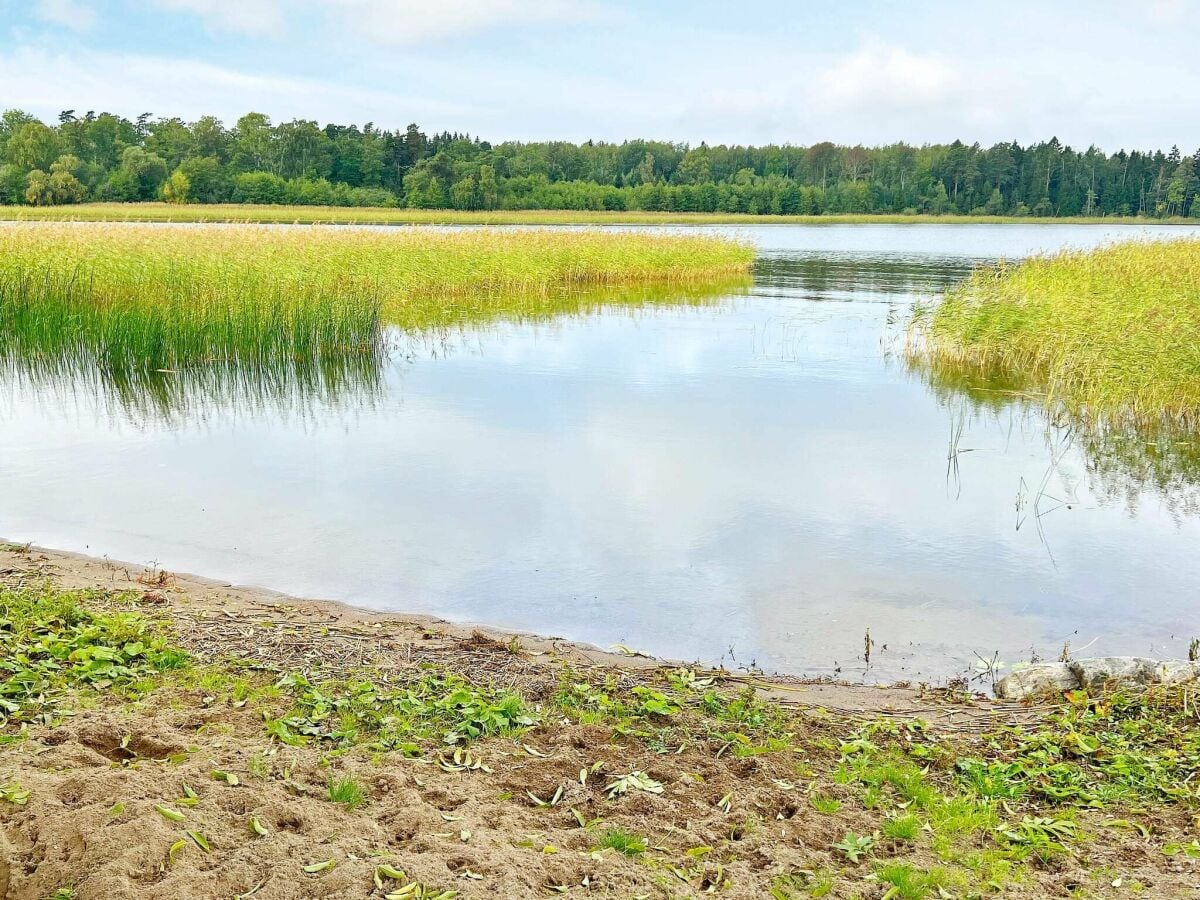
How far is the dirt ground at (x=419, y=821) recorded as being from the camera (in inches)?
116

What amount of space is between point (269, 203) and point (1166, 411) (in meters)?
74.5

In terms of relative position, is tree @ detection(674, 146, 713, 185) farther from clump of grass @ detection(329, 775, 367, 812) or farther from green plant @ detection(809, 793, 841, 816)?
clump of grass @ detection(329, 775, 367, 812)

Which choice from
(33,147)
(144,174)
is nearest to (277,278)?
(144,174)

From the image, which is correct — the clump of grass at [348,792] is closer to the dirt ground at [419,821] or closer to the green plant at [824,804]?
the dirt ground at [419,821]

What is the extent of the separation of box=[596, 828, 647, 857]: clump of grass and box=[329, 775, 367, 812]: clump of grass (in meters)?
0.84

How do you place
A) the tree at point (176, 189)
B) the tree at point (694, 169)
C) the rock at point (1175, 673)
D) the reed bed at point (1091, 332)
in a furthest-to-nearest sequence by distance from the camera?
the tree at point (694, 169)
the tree at point (176, 189)
the reed bed at point (1091, 332)
the rock at point (1175, 673)

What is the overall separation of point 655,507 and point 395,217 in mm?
63448

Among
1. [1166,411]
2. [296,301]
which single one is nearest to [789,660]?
[1166,411]

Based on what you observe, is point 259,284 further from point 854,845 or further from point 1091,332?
point 854,845

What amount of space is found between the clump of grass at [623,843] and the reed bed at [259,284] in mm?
13076

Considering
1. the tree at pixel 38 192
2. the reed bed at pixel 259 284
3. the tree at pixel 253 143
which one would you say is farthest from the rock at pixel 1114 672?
the tree at pixel 253 143

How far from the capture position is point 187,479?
9641mm

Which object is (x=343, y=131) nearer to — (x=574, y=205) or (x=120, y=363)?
(x=574, y=205)

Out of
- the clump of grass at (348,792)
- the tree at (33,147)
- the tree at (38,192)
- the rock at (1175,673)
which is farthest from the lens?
the tree at (33,147)
